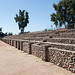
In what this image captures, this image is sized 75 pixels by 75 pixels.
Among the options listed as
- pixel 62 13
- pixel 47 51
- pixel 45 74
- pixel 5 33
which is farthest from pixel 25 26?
pixel 45 74

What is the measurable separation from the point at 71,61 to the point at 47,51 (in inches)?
116

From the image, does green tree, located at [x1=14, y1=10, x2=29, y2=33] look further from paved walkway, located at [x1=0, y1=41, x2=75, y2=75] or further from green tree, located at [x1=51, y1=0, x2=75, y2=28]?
paved walkway, located at [x1=0, y1=41, x2=75, y2=75]

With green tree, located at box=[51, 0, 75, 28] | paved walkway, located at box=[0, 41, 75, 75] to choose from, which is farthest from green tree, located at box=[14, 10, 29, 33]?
paved walkway, located at box=[0, 41, 75, 75]

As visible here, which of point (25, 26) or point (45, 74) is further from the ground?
point (25, 26)

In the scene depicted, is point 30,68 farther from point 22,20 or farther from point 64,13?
point 22,20

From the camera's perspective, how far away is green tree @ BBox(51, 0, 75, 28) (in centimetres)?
2986

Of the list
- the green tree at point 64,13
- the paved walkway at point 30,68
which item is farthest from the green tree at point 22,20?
the paved walkway at point 30,68

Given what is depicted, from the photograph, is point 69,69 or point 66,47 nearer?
→ point 69,69

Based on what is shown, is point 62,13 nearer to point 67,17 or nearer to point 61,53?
point 67,17

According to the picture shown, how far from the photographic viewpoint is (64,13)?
31.7m

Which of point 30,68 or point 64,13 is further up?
point 64,13

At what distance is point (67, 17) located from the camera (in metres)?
31.0

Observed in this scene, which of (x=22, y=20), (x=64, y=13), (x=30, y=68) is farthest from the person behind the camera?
(x=22, y=20)

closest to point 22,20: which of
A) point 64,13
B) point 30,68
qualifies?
point 64,13
